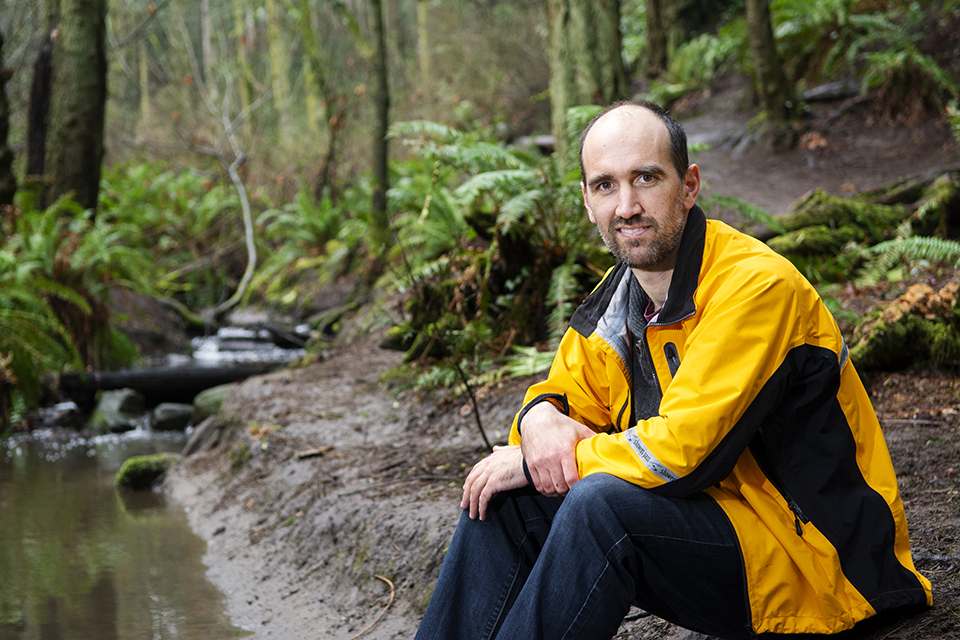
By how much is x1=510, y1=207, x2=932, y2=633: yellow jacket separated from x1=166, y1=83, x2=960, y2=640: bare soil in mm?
215

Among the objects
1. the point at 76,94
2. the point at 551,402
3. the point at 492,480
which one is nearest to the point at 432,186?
the point at 551,402

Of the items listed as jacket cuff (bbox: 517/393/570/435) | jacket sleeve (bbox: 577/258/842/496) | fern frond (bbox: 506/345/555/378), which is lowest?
fern frond (bbox: 506/345/555/378)

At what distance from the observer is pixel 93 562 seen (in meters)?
3.92

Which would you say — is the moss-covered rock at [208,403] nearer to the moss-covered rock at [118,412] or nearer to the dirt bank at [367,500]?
the moss-covered rock at [118,412]

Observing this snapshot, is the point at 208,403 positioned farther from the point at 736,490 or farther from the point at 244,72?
the point at 244,72

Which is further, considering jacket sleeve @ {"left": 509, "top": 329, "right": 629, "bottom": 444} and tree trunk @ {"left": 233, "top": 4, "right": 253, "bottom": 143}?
tree trunk @ {"left": 233, "top": 4, "right": 253, "bottom": 143}

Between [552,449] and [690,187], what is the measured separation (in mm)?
897

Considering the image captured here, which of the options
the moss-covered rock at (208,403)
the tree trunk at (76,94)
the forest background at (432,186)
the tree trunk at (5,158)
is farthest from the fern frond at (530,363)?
the tree trunk at (76,94)

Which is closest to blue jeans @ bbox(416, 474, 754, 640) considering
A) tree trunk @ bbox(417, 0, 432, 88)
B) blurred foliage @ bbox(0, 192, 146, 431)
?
blurred foliage @ bbox(0, 192, 146, 431)

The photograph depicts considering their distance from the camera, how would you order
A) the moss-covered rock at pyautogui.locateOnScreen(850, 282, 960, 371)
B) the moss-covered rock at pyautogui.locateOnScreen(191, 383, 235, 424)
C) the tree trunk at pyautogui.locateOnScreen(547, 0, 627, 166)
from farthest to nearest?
the tree trunk at pyautogui.locateOnScreen(547, 0, 627, 166), the moss-covered rock at pyautogui.locateOnScreen(191, 383, 235, 424), the moss-covered rock at pyautogui.locateOnScreen(850, 282, 960, 371)

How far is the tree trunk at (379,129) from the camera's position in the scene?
962 centimetres

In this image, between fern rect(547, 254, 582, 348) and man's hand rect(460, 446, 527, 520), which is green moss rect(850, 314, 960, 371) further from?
man's hand rect(460, 446, 527, 520)

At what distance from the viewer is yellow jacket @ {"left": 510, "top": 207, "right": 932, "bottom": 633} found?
5.68 ft

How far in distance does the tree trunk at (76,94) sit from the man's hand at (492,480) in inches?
347
